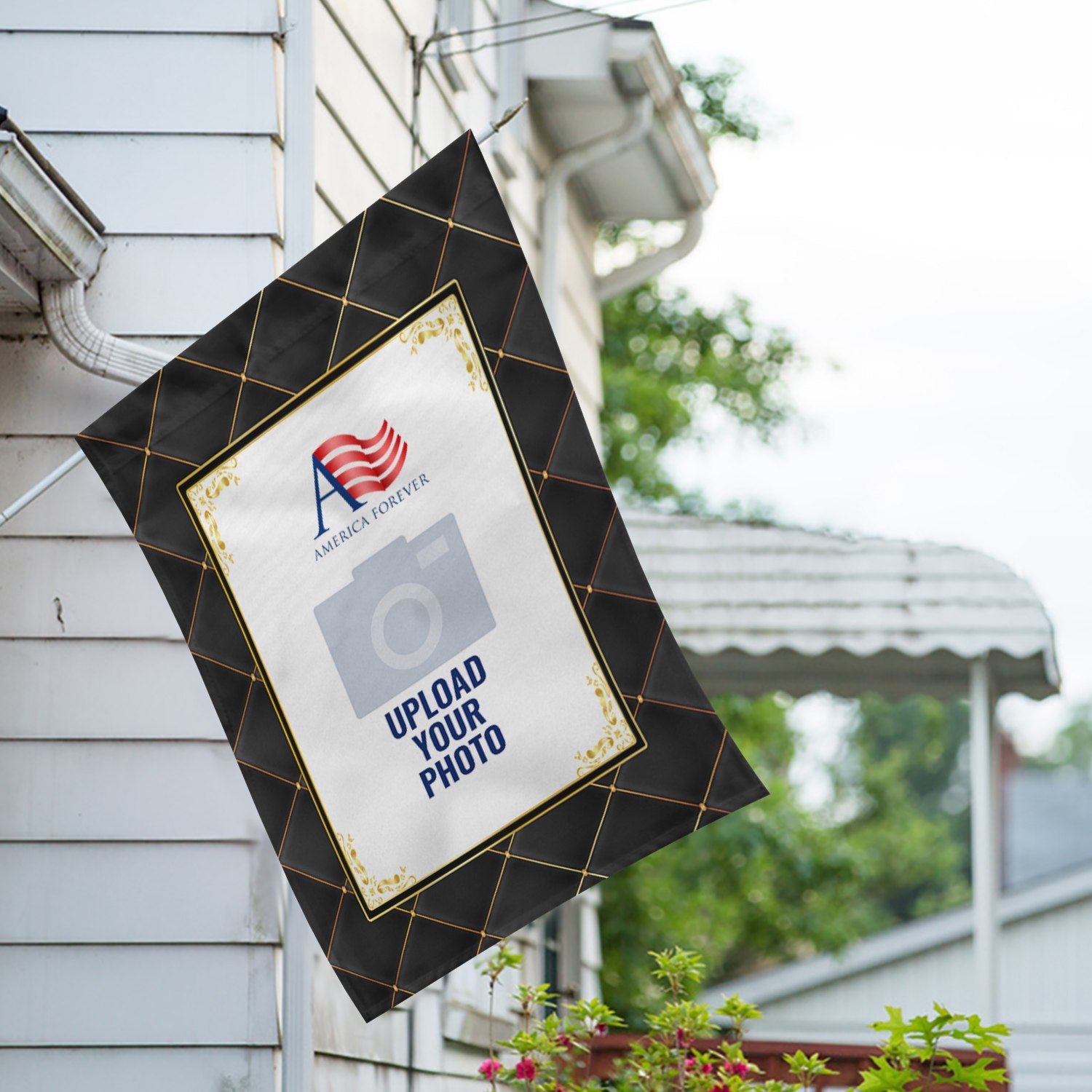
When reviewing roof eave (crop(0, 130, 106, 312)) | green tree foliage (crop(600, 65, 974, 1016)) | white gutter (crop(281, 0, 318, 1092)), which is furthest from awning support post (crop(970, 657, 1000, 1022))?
green tree foliage (crop(600, 65, 974, 1016))

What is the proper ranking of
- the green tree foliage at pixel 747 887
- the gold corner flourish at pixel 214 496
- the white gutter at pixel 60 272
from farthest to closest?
the green tree foliage at pixel 747 887 < the white gutter at pixel 60 272 < the gold corner flourish at pixel 214 496

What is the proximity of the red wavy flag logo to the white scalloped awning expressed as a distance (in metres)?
3.82

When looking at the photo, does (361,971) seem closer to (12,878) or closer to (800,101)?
(12,878)

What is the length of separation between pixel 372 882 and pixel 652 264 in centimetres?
587

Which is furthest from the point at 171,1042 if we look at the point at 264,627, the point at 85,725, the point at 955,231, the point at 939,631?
the point at 955,231

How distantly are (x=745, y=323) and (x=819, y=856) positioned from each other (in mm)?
5017

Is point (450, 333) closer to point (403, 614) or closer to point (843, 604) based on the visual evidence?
point (403, 614)

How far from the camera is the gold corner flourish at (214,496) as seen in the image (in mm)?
3117

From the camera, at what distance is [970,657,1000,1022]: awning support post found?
6.16 meters

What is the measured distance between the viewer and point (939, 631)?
21.2 ft

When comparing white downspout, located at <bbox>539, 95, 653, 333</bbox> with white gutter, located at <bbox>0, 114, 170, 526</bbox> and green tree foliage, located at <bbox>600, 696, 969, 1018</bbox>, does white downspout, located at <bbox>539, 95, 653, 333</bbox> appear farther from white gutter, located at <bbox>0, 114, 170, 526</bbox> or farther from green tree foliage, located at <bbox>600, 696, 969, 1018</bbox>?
white gutter, located at <bbox>0, 114, 170, 526</bbox>

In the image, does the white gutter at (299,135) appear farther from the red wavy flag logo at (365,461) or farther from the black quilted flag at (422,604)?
the red wavy flag logo at (365,461)

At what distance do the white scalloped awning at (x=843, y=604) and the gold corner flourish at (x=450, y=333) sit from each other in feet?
12.5

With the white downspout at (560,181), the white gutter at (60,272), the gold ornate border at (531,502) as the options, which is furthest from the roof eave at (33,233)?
the white downspout at (560,181)
